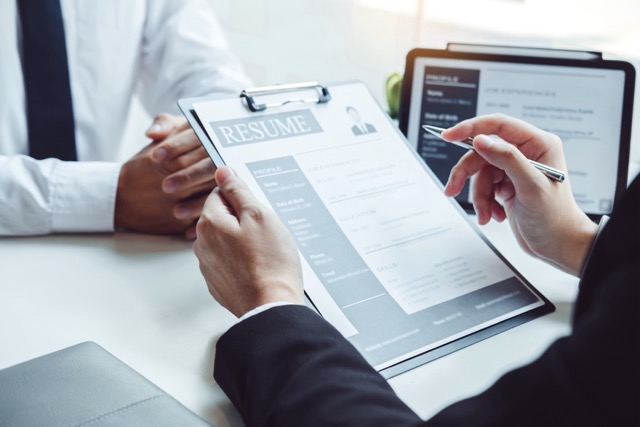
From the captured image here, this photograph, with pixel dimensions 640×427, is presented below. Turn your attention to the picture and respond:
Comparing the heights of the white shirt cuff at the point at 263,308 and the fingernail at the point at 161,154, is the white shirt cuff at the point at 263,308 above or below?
below

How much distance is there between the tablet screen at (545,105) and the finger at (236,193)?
42cm

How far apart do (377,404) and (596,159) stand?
0.69 m

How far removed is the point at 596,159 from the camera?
42.1 inches

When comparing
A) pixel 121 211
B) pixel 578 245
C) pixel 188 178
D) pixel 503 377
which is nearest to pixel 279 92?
pixel 188 178

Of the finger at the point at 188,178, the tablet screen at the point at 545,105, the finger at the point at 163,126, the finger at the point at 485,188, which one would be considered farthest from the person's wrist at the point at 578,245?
the finger at the point at 163,126

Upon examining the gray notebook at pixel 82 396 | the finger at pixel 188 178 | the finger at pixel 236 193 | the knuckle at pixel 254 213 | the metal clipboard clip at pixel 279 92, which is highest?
the metal clipboard clip at pixel 279 92

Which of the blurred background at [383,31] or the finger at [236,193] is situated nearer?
the finger at [236,193]

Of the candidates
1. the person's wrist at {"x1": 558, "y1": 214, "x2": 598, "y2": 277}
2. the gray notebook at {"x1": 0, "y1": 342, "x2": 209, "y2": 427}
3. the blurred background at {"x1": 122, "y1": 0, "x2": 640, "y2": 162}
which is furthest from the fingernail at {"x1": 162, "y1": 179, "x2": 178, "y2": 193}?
the blurred background at {"x1": 122, "y1": 0, "x2": 640, "y2": 162}

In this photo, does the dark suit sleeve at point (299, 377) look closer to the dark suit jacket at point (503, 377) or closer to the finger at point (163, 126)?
the dark suit jacket at point (503, 377)

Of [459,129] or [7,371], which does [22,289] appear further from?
[459,129]

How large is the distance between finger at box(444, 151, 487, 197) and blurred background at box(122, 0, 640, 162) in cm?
58

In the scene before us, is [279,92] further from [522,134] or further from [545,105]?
[545,105]

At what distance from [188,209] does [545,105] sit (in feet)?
1.84

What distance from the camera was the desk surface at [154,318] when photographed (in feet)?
2.21
